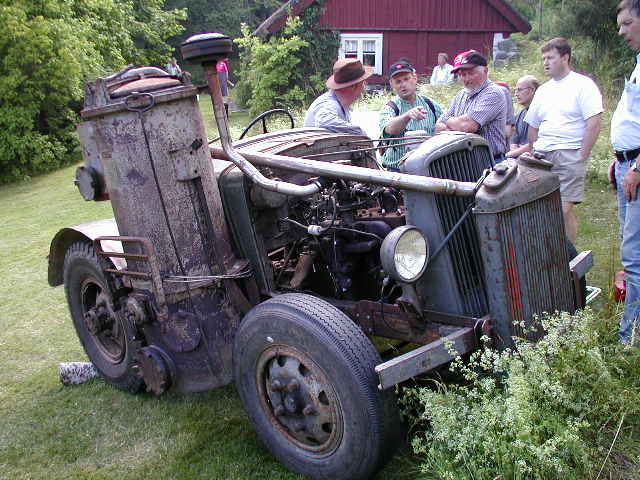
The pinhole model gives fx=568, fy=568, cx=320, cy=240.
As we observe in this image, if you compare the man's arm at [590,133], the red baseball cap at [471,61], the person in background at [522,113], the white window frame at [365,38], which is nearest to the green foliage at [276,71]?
the white window frame at [365,38]

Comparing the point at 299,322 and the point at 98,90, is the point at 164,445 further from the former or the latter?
the point at 98,90

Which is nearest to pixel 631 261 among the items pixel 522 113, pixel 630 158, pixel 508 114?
pixel 630 158

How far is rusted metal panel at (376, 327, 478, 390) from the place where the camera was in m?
2.54

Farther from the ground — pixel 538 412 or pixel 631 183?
pixel 631 183

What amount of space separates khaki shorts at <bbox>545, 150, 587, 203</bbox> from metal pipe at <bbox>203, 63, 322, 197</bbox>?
9.32 feet

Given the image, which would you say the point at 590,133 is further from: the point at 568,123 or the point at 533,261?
the point at 533,261

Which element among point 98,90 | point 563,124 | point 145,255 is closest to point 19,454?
point 145,255

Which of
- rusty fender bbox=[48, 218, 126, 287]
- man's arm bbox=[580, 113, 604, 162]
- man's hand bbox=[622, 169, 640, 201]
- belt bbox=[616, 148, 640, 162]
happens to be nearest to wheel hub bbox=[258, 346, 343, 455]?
rusty fender bbox=[48, 218, 126, 287]

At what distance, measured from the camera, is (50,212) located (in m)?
10.8

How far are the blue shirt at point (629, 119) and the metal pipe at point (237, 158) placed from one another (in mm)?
1920

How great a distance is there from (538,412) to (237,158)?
6.81 ft

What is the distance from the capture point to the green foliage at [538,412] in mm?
2359

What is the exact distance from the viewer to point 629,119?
11.2 feet

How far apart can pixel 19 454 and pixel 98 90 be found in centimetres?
224
